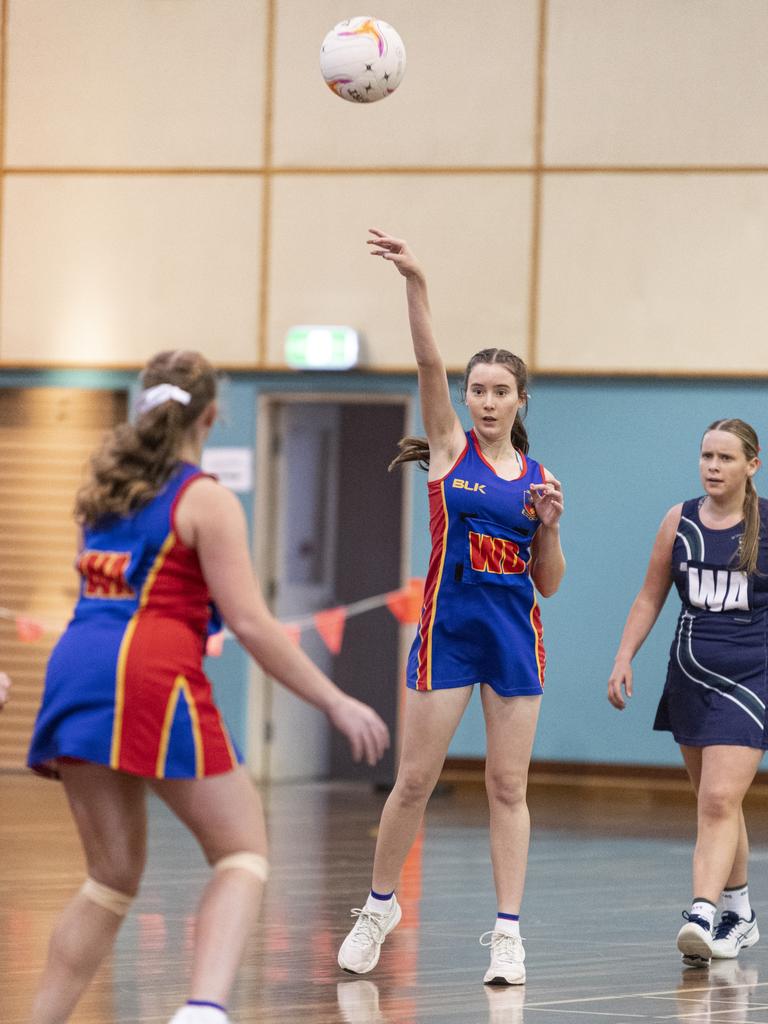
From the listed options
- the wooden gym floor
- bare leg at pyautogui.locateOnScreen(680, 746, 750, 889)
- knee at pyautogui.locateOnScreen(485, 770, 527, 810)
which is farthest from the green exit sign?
knee at pyautogui.locateOnScreen(485, 770, 527, 810)

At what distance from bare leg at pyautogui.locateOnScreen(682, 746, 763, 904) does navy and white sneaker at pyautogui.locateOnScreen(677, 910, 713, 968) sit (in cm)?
10

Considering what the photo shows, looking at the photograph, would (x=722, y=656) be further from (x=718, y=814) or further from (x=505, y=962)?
(x=505, y=962)

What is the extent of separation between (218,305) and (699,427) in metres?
3.41

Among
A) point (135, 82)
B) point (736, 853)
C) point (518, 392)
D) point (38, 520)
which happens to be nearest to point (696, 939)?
point (736, 853)

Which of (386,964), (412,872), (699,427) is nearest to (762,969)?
(386,964)

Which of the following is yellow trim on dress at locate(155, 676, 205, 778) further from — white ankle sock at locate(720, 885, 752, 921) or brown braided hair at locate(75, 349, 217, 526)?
white ankle sock at locate(720, 885, 752, 921)

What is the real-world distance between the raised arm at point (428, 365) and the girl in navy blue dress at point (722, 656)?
1.02 m

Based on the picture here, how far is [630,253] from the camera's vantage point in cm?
1183

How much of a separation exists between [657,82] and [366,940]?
772 centimetres

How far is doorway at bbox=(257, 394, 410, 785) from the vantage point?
12609 mm

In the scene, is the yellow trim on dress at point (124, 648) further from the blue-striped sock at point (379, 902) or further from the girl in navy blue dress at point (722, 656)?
→ the girl in navy blue dress at point (722, 656)

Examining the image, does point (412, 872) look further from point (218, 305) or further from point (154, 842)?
point (218, 305)

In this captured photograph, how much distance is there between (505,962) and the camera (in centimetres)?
535

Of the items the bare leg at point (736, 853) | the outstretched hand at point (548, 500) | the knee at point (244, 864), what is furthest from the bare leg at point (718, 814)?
the knee at point (244, 864)
